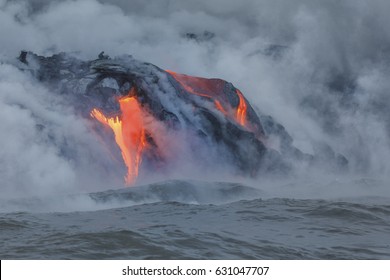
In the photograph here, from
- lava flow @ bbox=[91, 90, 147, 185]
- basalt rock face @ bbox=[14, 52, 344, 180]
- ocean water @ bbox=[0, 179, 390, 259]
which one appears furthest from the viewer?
basalt rock face @ bbox=[14, 52, 344, 180]

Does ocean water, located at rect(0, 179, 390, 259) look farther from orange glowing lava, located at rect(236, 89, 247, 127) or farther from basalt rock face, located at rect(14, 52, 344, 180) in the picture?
orange glowing lava, located at rect(236, 89, 247, 127)

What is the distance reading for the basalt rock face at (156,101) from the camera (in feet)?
120

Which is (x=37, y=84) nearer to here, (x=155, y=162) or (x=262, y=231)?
(x=155, y=162)

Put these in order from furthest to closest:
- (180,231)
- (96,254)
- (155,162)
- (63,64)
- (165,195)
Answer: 1. (63,64)
2. (155,162)
3. (165,195)
4. (180,231)
5. (96,254)

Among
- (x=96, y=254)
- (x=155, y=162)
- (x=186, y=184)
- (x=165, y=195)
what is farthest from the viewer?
(x=155, y=162)

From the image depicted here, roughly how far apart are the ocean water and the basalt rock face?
1532 centimetres

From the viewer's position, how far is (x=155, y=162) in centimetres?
3612

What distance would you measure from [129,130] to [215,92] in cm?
1001

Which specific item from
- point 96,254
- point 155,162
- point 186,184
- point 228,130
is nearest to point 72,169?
point 155,162

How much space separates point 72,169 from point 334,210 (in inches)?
764

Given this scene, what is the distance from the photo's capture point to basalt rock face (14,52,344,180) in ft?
120

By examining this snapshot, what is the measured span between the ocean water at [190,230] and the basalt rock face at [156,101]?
15.3m

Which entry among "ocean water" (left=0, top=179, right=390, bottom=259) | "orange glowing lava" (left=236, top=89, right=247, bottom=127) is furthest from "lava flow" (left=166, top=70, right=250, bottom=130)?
"ocean water" (left=0, top=179, right=390, bottom=259)

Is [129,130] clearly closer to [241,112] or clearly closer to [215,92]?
[215,92]
